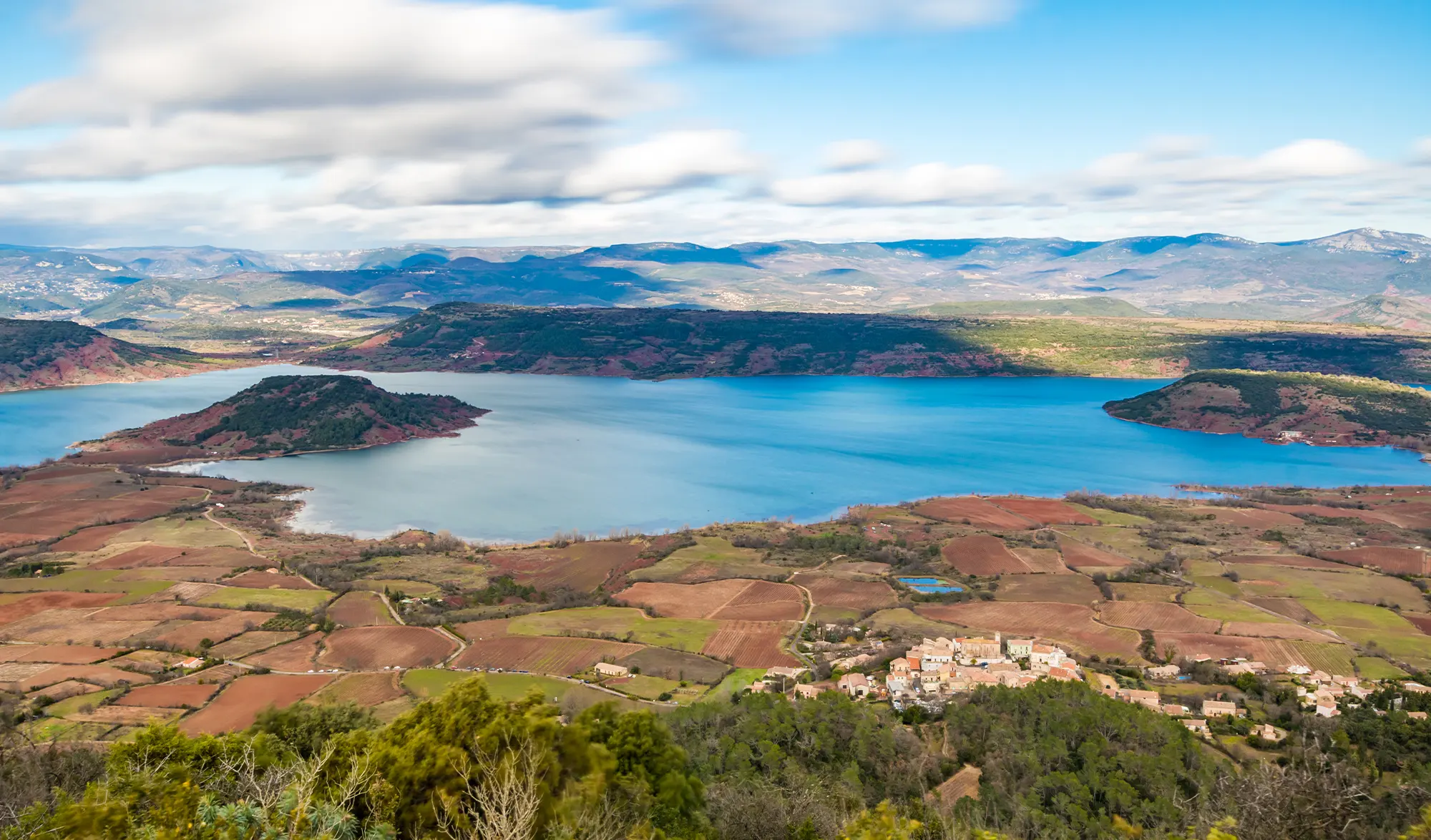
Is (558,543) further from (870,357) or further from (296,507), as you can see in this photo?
(870,357)

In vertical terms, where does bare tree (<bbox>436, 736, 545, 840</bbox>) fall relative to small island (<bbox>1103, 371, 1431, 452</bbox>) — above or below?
above

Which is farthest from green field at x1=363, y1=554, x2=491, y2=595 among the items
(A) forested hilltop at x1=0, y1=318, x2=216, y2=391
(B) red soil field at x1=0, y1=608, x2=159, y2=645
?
(A) forested hilltop at x1=0, y1=318, x2=216, y2=391

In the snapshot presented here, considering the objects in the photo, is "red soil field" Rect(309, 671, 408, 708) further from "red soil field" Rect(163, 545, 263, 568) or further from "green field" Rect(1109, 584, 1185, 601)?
"green field" Rect(1109, 584, 1185, 601)

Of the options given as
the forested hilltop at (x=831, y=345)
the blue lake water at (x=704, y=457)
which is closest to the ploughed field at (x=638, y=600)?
the blue lake water at (x=704, y=457)

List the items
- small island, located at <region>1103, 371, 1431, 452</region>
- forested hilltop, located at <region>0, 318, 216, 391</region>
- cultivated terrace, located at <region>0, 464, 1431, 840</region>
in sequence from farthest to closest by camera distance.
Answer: forested hilltop, located at <region>0, 318, 216, 391</region>
small island, located at <region>1103, 371, 1431, 452</region>
cultivated terrace, located at <region>0, 464, 1431, 840</region>

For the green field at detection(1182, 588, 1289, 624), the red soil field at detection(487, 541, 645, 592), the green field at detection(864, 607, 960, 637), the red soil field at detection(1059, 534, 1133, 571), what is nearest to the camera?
the green field at detection(864, 607, 960, 637)

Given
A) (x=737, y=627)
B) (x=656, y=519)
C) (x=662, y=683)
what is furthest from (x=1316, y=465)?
(x=662, y=683)
